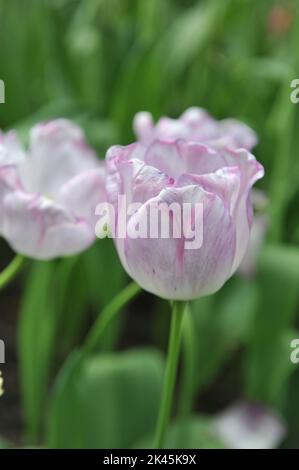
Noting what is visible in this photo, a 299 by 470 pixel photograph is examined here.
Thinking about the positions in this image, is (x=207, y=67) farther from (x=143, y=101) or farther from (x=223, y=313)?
(x=223, y=313)

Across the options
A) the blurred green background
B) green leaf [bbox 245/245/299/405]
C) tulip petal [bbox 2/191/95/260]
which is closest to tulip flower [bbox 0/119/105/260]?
tulip petal [bbox 2/191/95/260]

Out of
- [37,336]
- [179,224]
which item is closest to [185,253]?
[179,224]

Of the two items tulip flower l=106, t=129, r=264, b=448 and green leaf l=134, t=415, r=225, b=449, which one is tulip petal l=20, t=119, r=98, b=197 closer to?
tulip flower l=106, t=129, r=264, b=448

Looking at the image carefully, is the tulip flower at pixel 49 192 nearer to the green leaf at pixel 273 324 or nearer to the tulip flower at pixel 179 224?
the tulip flower at pixel 179 224

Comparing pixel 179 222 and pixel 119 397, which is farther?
pixel 119 397

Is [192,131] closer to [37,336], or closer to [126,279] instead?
[37,336]
